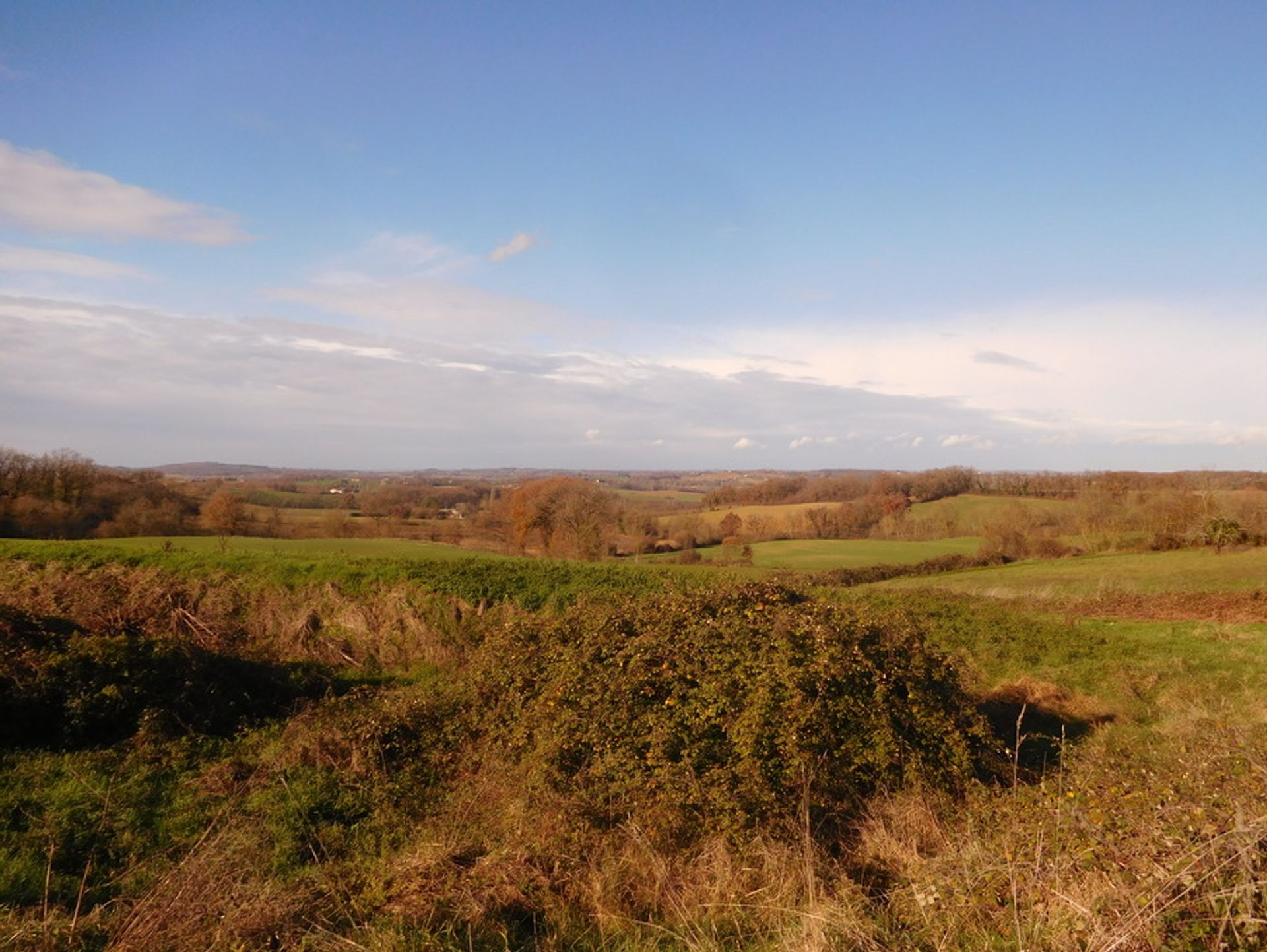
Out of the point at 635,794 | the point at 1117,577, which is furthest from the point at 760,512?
the point at 635,794

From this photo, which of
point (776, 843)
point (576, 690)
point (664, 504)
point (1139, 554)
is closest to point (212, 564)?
point (576, 690)

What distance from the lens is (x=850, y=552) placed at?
44438 millimetres

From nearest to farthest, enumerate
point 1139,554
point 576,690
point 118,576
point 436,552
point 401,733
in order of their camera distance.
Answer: point 576,690
point 401,733
point 118,576
point 436,552
point 1139,554

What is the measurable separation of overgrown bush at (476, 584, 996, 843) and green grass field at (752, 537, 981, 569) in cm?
3053

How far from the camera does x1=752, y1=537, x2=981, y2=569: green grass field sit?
40.0 meters

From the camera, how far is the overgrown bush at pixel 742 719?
5801mm

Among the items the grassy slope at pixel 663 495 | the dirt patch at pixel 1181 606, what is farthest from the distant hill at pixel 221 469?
the dirt patch at pixel 1181 606

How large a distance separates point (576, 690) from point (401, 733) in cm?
255

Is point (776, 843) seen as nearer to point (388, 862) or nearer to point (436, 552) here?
point (388, 862)

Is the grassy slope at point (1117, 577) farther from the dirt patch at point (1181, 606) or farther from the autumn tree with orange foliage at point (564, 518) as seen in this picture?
the autumn tree with orange foliage at point (564, 518)

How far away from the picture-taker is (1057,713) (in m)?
10.2

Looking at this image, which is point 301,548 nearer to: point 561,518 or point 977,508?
point 561,518

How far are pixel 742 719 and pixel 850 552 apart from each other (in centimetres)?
4034

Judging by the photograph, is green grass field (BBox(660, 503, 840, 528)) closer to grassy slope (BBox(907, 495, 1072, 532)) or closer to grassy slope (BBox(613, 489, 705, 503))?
grassy slope (BBox(907, 495, 1072, 532))
